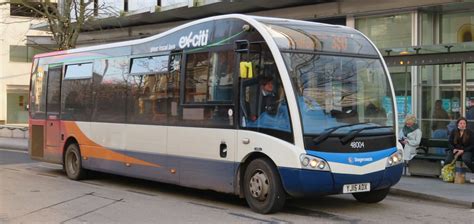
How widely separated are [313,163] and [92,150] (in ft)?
19.6

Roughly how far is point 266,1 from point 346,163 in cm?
1181

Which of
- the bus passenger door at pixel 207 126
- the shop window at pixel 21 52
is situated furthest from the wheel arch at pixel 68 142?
the shop window at pixel 21 52

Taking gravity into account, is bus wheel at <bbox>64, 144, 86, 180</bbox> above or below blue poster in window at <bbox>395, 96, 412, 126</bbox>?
below

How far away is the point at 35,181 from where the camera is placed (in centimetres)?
1232

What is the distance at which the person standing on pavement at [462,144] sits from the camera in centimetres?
1148

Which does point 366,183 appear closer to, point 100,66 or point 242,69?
point 242,69

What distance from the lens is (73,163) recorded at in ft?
42.0

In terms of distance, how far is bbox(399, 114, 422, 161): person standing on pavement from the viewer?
12.5m

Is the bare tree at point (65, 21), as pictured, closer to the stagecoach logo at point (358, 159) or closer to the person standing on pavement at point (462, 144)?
the person standing on pavement at point (462, 144)

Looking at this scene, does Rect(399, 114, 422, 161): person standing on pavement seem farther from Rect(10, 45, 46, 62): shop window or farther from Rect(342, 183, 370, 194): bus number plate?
Rect(10, 45, 46, 62): shop window

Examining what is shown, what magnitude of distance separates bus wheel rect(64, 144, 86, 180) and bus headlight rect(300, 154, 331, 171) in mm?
6420

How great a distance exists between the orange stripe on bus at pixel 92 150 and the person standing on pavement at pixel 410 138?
227 inches

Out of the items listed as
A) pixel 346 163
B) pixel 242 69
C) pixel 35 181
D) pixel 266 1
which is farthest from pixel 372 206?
pixel 266 1

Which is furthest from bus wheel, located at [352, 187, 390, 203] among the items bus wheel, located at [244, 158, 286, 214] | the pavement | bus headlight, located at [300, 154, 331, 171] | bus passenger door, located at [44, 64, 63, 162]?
bus passenger door, located at [44, 64, 63, 162]
